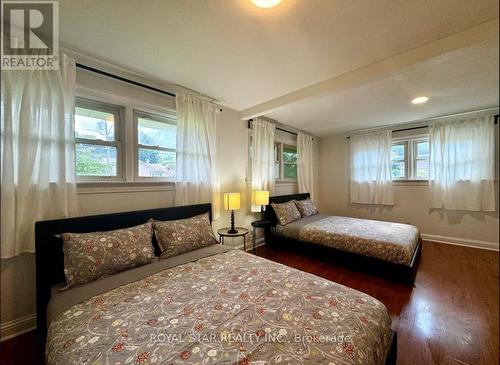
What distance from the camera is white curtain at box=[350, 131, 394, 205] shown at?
12.9ft

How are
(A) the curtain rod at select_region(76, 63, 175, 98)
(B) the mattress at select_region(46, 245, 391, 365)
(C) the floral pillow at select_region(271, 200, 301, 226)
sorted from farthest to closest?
(C) the floral pillow at select_region(271, 200, 301, 226)
(A) the curtain rod at select_region(76, 63, 175, 98)
(B) the mattress at select_region(46, 245, 391, 365)

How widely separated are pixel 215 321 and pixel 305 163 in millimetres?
3745

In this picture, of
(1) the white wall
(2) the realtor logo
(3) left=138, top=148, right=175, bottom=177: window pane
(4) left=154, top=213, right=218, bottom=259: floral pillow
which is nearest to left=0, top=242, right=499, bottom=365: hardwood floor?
(1) the white wall

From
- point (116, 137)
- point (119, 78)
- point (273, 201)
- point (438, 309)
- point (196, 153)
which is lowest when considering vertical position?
point (438, 309)

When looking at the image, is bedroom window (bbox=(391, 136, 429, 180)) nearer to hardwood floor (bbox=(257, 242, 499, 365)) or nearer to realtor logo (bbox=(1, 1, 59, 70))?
hardwood floor (bbox=(257, 242, 499, 365))

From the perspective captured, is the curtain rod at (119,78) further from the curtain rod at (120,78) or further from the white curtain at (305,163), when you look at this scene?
the white curtain at (305,163)

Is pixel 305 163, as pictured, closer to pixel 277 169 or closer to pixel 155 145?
pixel 277 169

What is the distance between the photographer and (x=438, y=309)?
174 cm

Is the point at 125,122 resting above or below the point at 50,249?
above

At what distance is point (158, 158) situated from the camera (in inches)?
89.5

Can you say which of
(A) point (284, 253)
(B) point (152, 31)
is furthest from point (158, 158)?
(A) point (284, 253)

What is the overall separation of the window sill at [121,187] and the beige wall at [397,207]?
3136 mm

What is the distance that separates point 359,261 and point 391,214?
6.96 feet

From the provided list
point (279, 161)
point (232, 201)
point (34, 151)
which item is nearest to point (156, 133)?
point (34, 151)
